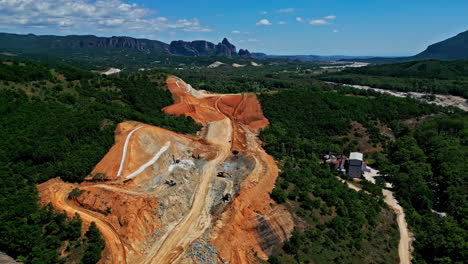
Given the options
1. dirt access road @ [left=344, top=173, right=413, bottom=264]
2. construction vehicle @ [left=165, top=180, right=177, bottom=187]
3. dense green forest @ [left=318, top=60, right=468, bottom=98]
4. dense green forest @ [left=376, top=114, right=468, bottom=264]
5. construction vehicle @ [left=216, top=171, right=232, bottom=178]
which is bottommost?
dirt access road @ [left=344, top=173, right=413, bottom=264]

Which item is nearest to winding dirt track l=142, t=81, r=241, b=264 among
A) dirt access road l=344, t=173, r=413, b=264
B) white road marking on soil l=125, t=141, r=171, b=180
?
white road marking on soil l=125, t=141, r=171, b=180

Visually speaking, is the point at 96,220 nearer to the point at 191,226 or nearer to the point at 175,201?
the point at 175,201

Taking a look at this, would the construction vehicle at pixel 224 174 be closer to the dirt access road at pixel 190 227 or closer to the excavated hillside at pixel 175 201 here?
the excavated hillside at pixel 175 201

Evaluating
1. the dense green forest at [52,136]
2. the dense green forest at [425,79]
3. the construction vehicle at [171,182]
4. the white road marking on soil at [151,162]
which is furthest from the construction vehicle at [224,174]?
the dense green forest at [425,79]

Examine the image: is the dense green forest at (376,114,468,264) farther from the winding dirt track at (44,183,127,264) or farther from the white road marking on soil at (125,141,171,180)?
the white road marking on soil at (125,141,171,180)

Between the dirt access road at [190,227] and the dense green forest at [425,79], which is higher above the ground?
the dense green forest at [425,79]

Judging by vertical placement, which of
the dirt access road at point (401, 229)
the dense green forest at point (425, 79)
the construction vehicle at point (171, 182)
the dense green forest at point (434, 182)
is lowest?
the dirt access road at point (401, 229)

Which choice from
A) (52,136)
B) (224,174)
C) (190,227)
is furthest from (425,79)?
(52,136)
